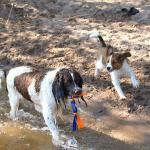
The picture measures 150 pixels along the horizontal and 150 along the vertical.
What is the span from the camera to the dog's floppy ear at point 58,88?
674 cm

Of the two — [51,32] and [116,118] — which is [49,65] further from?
[116,118]

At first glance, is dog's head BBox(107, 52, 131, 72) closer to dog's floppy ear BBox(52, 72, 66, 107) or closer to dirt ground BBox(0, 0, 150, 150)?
dirt ground BBox(0, 0, 150, 150)

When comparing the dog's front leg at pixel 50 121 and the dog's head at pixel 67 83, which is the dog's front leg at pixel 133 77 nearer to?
the dog's front leg at pixel 50 121

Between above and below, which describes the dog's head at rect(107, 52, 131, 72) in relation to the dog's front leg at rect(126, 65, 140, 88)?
above

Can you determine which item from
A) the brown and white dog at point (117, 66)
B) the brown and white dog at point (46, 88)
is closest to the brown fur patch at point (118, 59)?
the brown and white dog at point (117, 66)

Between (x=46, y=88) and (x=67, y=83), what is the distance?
576 mm

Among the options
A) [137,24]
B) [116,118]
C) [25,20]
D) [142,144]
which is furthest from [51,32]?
[142,144]

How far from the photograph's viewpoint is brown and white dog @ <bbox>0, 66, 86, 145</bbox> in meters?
6.69

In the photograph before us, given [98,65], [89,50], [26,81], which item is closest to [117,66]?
[98,65]

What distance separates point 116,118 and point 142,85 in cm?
109

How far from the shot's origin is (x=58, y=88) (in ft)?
22.3

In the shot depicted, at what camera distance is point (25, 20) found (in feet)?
41.1

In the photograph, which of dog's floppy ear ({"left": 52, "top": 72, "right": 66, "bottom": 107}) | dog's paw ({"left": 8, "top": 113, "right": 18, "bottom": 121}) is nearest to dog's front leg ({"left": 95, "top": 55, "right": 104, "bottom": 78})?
→ dog's paw ({"left": 8, "top": 113, "right": 18, "bottom": 121})

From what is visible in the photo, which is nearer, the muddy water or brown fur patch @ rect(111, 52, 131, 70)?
the muddy water
